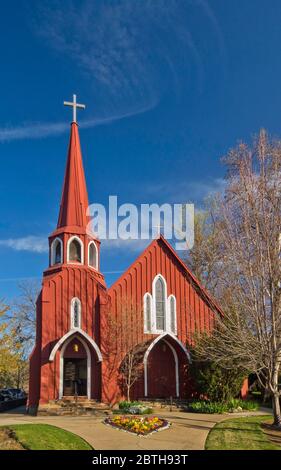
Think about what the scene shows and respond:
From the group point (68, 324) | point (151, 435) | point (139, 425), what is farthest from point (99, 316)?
point (151, 435)

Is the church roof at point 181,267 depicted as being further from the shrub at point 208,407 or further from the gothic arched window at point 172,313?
the shrub at point 208,407

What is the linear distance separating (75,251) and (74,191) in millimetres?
3956

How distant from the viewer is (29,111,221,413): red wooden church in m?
26.1

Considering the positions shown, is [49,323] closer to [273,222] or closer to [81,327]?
[81,327]

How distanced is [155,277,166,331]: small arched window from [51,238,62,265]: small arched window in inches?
229

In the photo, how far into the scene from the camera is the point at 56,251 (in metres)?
29.3

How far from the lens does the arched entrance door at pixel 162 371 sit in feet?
90.0

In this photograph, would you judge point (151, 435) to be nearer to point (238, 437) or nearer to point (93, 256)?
point (238, 437)

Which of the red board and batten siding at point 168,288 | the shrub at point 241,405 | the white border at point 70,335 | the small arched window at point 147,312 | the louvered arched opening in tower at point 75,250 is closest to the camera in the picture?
the shrub at point 241,405

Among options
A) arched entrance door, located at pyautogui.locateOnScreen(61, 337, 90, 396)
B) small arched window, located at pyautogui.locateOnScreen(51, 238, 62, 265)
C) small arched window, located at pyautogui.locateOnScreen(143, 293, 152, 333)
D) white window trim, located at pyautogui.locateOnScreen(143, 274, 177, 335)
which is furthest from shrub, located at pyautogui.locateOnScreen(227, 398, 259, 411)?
small arched window, located at pyautogui.locateOnScreen(51, 238, 62, 265)

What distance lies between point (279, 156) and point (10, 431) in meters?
12.3

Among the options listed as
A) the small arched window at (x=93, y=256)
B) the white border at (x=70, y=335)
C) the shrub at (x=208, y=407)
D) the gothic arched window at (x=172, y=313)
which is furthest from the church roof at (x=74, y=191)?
the shrub at (x=208, y=407)

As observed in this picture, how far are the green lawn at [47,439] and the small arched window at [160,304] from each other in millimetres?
12678

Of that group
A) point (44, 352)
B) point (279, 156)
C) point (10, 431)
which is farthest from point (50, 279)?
point (279, 156)
